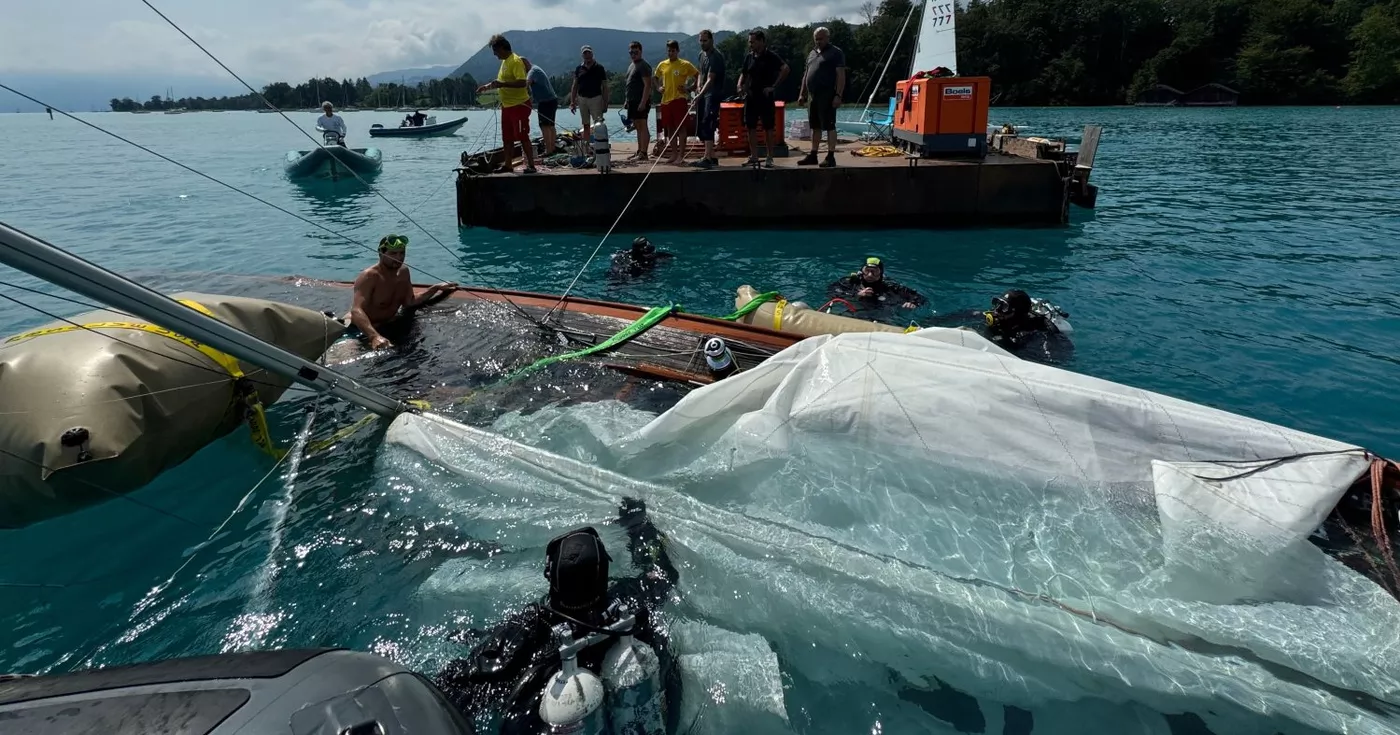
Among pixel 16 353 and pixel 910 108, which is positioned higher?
pixel 910 108

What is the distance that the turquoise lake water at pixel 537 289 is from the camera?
154 inches

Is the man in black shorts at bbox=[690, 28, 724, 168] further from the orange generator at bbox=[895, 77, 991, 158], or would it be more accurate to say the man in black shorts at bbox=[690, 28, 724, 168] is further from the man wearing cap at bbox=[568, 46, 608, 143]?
the orange generator at bbox=[895, 77, 991, 158]

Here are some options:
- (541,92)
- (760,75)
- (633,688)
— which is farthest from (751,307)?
(541,92)

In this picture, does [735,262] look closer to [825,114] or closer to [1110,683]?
[825,114]

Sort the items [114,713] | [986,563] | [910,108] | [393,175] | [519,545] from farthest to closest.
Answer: [393,175] → [910,108] → [519,545] → [986,563] → [114,713]

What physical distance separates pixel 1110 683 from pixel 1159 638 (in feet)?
0.91

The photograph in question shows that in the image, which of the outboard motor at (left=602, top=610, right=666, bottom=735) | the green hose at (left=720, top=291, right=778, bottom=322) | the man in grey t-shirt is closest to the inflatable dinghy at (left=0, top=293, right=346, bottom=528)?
the outboard motor at (left=602, top=610, right=666, bottom=735)

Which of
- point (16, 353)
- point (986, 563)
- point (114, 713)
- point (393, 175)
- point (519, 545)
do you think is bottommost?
point (519, 545)

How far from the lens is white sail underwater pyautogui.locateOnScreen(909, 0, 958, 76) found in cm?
2066

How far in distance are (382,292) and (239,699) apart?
19.9 ft

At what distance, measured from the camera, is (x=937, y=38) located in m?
21.2

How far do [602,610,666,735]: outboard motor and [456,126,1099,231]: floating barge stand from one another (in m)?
11.9

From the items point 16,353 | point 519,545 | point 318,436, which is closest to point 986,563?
point 519,545

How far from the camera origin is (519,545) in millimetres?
4172
